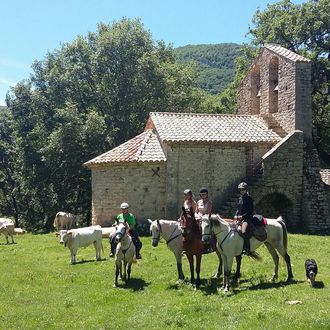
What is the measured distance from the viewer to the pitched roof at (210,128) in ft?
75.7

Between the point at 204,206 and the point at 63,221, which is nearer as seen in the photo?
the point at 204,206

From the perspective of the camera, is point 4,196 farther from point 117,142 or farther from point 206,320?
point 206,320

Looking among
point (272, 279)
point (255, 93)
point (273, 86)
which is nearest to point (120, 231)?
point (272, 279)

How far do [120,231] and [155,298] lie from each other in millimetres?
1938

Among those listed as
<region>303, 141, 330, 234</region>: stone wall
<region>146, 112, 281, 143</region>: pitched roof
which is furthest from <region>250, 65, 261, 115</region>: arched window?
<region>303, 141, 330, 234</region>: stone wall

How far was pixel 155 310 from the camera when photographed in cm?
948

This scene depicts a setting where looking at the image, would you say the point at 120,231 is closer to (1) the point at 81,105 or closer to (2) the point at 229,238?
(2) the point at 229,238

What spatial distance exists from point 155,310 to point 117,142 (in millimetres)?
26570

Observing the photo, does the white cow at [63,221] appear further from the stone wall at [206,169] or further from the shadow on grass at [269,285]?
the shadow on grass at [269,285]

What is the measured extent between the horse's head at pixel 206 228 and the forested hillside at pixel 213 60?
86941 mm

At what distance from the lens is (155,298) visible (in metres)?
10.5

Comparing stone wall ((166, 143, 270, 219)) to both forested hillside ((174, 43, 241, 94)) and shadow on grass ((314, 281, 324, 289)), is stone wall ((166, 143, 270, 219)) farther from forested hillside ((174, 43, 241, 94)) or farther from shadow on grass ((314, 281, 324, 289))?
forested hillside ((174, 43, 241, 94))

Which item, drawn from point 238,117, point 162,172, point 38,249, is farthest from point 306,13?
point 38,249

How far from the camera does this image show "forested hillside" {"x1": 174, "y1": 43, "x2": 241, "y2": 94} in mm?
102175
